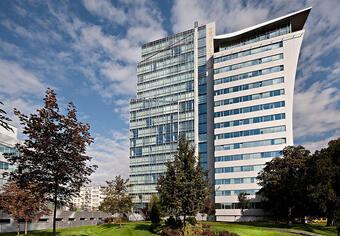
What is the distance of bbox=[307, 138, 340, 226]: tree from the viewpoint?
34625 millimetres

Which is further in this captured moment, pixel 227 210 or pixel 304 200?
pixel 227 210

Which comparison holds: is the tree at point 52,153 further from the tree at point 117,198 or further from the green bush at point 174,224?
the tree at point 117,198

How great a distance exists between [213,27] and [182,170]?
77.9m

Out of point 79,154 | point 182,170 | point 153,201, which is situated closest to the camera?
point 79,154

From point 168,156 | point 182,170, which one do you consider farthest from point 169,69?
point 182,170

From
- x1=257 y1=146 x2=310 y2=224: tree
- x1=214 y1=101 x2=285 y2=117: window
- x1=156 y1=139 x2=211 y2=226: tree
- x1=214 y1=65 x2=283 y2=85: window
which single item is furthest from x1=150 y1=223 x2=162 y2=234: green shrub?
x1=214 y1=65 x2=283 y2=85: window

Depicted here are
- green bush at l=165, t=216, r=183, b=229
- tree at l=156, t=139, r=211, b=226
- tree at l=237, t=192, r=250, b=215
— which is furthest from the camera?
tree at l=237, t=192, r=250, b=215

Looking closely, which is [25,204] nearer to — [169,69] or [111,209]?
[111,209]

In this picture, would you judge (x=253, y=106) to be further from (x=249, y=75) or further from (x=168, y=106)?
(x=168, y=106)

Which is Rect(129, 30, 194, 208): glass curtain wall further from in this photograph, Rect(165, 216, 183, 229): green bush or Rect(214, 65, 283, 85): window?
Rect(165, 216, 183, 229): green bush

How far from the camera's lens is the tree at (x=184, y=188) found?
102 ft

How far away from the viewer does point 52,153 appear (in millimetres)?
15930

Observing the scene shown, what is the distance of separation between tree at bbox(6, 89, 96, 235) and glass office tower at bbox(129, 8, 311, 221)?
44.8 metres

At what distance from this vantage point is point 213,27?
98.8 metres
